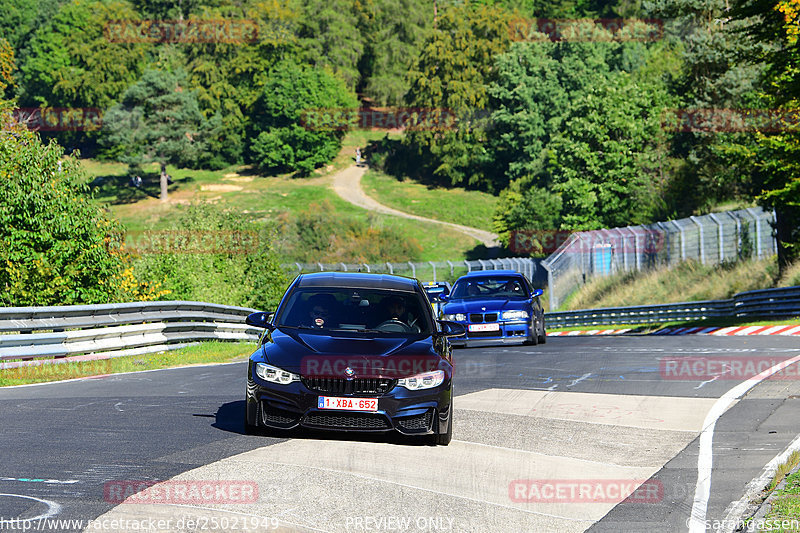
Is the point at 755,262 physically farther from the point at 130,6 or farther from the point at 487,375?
the point at 130,6

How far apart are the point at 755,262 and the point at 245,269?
60.9ft

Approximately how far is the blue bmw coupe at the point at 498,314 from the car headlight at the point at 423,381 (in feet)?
39.6

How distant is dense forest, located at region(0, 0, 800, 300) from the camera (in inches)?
2562

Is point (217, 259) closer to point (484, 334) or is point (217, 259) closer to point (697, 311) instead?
point (697, 311)

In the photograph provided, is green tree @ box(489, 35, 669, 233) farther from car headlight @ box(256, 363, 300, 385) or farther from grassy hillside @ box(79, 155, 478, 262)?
car headlight @ box(256, 363, 300, 385)

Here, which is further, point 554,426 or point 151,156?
point 151,156

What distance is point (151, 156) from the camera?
10619 centimetres

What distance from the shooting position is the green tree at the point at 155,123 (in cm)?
10562

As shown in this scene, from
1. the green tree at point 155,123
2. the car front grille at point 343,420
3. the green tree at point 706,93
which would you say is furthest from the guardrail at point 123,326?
the green tree at point 155,123

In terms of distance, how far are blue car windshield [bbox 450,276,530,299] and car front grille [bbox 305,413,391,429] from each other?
44.4 ft

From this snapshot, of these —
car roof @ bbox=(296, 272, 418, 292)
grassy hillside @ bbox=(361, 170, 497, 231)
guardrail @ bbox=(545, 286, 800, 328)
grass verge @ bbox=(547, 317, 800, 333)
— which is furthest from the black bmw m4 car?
grassy hillside @ bbox=(361, 170, 497, 231)

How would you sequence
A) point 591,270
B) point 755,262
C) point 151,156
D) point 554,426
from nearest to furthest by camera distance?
point 554,426
point 755,262
point 591,270
point 151,156

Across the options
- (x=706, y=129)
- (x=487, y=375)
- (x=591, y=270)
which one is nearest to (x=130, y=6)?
(x=706, y=129)
